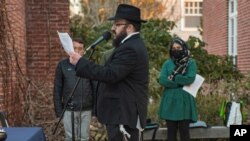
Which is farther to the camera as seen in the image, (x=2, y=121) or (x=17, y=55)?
(x=17, y=55)

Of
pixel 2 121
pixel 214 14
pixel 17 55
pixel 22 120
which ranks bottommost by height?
pixel 22 120

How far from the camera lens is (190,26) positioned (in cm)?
2714

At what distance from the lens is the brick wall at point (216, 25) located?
44.8 ft

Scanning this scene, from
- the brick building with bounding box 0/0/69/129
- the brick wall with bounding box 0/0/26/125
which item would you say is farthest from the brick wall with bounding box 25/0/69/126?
the brick wall with bounding box 0/0/26/125

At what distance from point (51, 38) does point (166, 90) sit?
2.94 metres

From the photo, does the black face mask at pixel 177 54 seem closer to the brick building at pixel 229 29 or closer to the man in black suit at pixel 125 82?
the man in black suit at pixel 125 82

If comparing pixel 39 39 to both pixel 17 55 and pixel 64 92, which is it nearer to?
pixel 17 55

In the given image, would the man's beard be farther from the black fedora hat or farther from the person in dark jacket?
the person in dark jacket

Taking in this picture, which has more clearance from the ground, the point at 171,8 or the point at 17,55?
the point at 171,8

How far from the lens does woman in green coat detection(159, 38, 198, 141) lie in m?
6.63

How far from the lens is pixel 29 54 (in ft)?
29.0

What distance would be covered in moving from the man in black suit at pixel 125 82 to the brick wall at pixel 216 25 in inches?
367

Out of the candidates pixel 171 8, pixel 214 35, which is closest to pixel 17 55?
pixel 214 35

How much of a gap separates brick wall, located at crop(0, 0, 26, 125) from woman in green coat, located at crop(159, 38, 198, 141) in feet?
7.37
